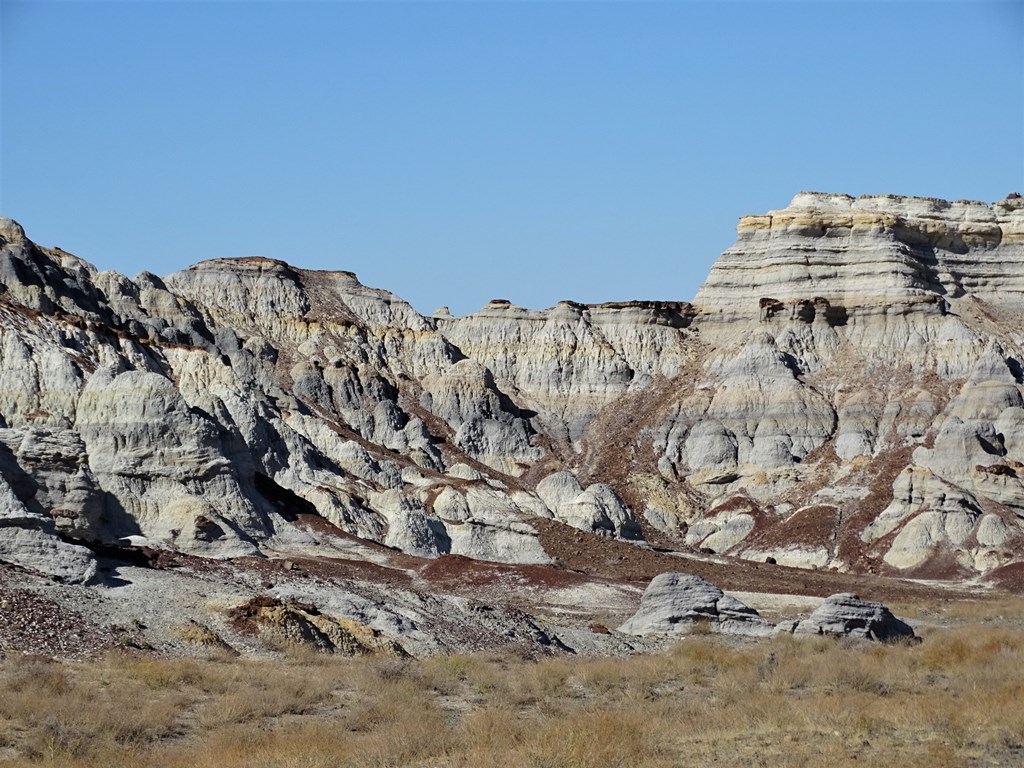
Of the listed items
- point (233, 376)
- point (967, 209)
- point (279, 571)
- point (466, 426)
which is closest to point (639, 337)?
point (466, 426)

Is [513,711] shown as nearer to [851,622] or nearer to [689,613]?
[851,622]

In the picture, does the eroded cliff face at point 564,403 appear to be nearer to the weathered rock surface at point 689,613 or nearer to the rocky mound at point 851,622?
the weathered rock surface at point 689,613

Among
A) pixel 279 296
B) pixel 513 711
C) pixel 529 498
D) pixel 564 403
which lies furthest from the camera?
pixel 279 296

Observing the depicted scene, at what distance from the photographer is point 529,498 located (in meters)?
89.9

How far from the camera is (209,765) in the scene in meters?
24.0

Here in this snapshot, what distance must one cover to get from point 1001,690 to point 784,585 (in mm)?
40175

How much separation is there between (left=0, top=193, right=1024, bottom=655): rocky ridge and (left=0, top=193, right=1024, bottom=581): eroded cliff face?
203 mm

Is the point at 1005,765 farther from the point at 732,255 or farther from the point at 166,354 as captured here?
the point at 732,255

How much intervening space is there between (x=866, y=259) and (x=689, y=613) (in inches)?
3166

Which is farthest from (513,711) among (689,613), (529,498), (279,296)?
(279,296)

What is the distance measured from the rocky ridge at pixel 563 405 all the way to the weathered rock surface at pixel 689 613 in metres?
18.2

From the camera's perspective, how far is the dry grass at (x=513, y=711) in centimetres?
2509

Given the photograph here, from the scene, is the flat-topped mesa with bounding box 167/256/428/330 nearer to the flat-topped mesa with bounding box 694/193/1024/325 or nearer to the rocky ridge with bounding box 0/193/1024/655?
the rocky ridge with bounding box 0/193/1024/655

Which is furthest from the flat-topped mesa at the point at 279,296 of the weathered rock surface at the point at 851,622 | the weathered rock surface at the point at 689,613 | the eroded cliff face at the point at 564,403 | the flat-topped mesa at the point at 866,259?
the weathered rock surface at the point at 851,622
